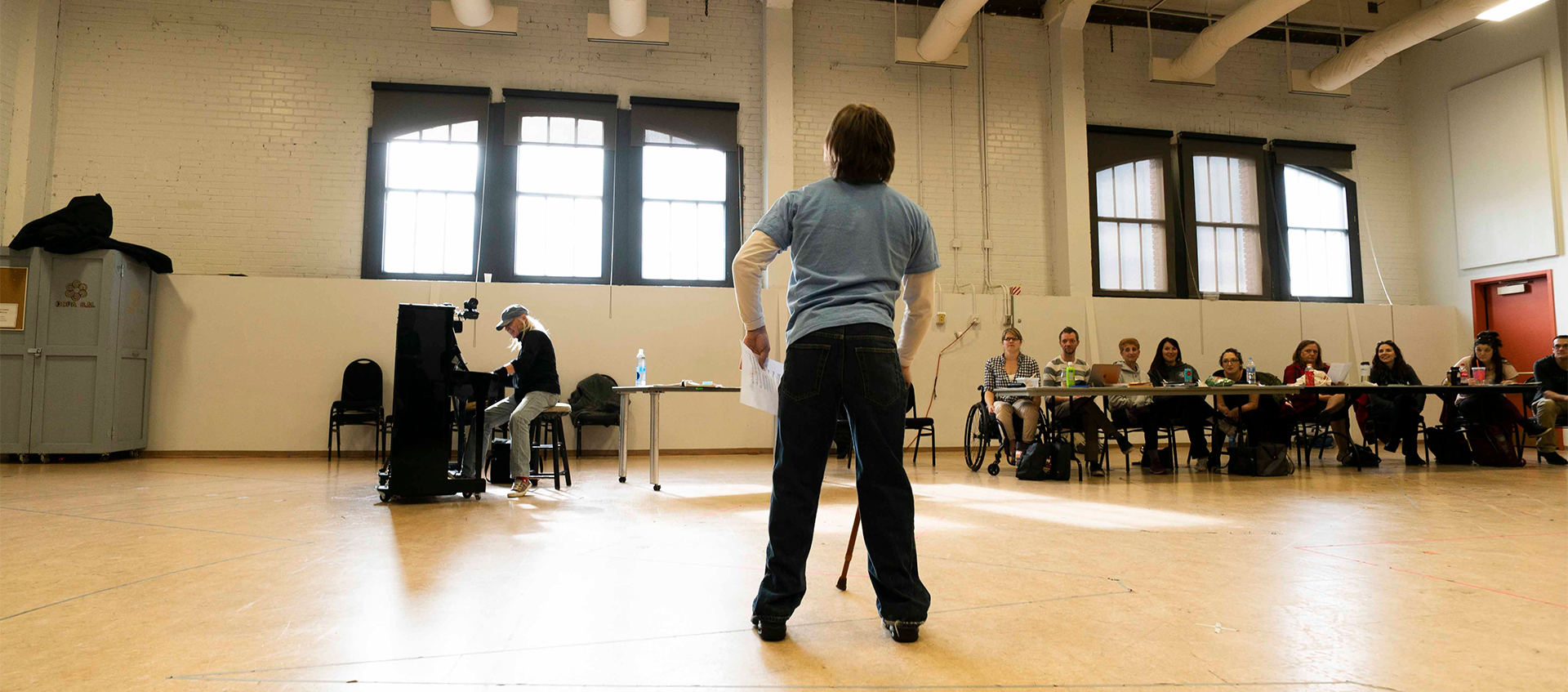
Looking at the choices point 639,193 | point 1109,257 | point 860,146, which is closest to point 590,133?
point 639,193

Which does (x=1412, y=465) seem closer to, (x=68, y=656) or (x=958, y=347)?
(x=958, y=347)

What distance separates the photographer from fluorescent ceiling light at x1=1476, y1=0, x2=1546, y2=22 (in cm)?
709

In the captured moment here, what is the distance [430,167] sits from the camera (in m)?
8.44

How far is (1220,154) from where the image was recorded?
9.75 m

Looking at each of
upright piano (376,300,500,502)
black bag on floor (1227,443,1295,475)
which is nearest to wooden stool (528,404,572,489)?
upright piano (376,300,500,502)

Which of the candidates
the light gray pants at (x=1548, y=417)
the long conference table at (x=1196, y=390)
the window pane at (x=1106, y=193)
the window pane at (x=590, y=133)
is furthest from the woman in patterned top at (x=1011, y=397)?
the window pane at (x=590, y=133)

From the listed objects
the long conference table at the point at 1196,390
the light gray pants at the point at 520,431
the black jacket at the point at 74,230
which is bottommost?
the light gray pants at the point at 520,431

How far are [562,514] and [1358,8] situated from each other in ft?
35.6

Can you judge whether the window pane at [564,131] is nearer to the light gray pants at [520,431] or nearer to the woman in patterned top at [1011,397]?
the light gray pants at [520,431]

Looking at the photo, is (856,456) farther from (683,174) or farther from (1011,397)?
(683,174)

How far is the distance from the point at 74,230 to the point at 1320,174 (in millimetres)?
12733

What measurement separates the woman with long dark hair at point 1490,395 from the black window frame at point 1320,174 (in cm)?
279

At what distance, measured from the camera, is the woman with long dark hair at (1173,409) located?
6270mm

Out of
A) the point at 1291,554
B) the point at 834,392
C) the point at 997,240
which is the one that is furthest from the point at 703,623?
the point at 997,240
